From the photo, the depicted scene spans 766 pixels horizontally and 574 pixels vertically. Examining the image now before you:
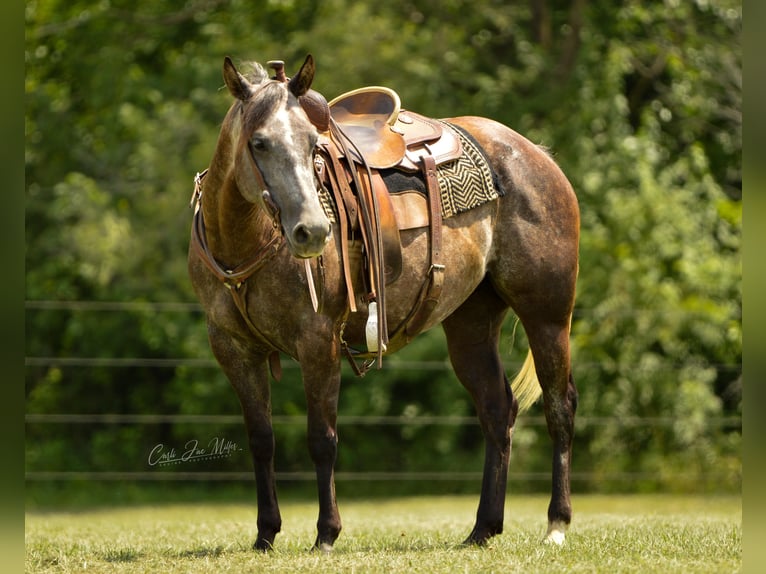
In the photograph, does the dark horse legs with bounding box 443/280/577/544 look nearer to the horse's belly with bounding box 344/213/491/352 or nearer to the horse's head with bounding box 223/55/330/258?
the horse's belly with bounding box 344/213/491/352

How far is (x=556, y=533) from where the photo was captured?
16.8 ft

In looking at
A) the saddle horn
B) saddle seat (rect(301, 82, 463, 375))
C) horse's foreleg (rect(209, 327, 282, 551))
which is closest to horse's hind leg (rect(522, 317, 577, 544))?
saddle seat (rect(301, 82, 463, 375))

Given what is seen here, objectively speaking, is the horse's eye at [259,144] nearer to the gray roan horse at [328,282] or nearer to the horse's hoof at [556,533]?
the gray roan horse at [328,282]

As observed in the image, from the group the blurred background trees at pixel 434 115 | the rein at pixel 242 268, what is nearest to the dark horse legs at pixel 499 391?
the rein at pixel 242 268

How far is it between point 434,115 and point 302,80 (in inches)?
328

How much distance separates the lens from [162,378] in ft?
40.3

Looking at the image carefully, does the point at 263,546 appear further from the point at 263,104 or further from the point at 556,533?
the point at 263,104

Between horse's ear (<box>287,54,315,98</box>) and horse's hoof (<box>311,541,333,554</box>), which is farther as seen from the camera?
horse's hoof (<box>311,541,333,554</box>)

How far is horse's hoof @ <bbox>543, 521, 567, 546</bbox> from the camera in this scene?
16.5ft

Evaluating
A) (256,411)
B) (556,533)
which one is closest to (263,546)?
(256,411)

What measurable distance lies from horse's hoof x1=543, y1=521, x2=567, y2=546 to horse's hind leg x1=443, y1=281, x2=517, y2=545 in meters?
0.26

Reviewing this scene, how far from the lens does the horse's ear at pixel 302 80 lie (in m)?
4.23

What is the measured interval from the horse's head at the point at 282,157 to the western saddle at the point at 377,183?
6.6 inches
